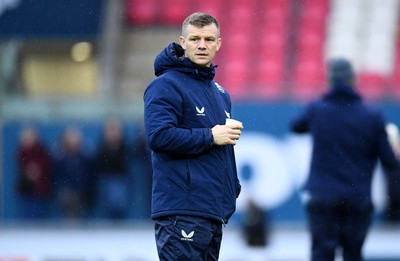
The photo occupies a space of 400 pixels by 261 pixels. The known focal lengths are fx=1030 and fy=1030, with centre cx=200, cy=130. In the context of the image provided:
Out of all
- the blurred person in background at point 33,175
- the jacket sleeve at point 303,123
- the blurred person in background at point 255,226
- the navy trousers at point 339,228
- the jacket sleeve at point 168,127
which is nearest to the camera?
the jacket sleeve at point 168,127

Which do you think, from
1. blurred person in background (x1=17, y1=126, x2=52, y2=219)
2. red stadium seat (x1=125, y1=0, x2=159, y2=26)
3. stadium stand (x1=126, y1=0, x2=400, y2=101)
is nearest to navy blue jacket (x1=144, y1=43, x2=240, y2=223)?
blurred person in background (x1=17, y1=126, x2=52, y2=219)

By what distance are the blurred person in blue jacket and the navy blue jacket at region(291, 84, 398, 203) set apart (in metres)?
1.88

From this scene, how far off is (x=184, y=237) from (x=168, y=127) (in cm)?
52

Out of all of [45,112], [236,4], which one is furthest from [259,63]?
[45,112]

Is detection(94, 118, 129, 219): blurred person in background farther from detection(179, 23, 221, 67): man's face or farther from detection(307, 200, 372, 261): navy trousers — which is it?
detection(179, 23, 221, 67): man's face

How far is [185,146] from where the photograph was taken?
4812mm

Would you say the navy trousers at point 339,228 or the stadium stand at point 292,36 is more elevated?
the stadium stand at point 292,36

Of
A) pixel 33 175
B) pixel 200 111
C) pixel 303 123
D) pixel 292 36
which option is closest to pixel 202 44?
pixel 200 111

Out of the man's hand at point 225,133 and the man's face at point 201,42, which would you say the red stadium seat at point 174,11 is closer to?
the man's face at point 201,42

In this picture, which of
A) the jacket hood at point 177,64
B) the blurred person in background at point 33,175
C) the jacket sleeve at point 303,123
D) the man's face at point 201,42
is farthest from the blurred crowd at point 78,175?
the man's face at point 201,42

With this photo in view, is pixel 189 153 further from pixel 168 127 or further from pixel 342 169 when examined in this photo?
pixel 342 169

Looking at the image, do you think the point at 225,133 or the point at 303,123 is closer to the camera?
the point at 225,133

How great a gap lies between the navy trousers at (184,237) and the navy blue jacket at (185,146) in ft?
0.14

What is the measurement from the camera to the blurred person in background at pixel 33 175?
14227 millimetres
